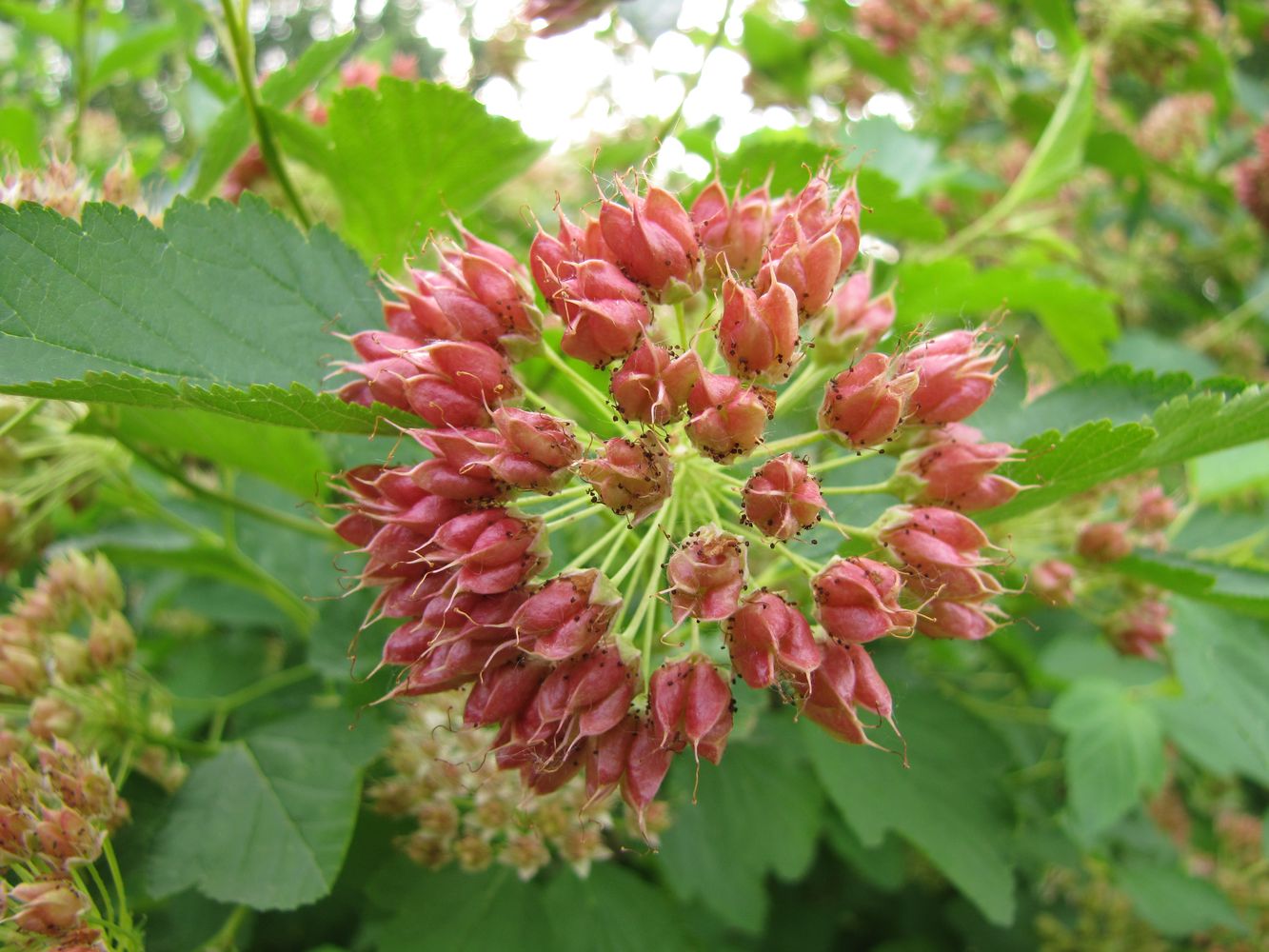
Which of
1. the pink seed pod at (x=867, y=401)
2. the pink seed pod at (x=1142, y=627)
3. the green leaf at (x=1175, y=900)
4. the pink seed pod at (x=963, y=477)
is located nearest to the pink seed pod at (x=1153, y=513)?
the pink seed pod at (x=1142, y=627)

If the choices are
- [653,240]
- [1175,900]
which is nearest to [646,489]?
[653,240]

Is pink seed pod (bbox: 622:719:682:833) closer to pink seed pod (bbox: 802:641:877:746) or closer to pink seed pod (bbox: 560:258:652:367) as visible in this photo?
pink seed pod (bbox: 802:641:877:746)

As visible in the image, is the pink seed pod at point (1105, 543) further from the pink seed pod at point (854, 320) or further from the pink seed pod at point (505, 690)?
the pink seed pod at point (505, 690)

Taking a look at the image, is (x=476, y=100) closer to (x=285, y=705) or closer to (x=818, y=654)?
(x=818, y=654)

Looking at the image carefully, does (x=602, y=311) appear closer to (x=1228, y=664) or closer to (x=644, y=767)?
(x=644, y=767)

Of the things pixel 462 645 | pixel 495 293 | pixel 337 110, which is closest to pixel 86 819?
pixel 462 645

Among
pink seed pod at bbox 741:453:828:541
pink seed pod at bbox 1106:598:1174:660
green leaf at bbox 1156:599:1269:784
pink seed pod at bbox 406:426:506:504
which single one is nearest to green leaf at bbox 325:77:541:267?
pink seed pod at bbox 406:426:506:504
